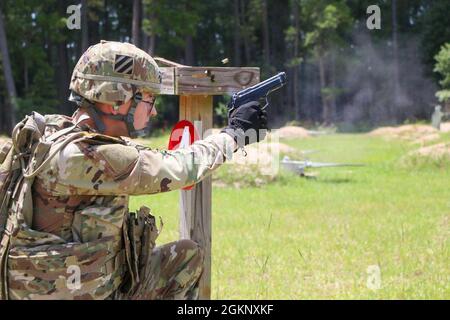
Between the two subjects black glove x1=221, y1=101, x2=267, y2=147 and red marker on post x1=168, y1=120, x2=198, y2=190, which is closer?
black glove x1=221, y1=101, x2=267, y2=147

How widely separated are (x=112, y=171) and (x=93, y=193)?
0.13 metres

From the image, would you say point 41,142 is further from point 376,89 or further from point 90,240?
point 376,89

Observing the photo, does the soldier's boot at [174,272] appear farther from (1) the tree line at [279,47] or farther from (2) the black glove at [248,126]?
(1) the tree line at [279,47]

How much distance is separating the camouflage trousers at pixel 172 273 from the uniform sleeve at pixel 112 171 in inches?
19.7

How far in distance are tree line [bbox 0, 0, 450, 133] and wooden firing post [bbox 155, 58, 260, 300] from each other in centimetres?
2927

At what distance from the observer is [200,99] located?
3871 mm

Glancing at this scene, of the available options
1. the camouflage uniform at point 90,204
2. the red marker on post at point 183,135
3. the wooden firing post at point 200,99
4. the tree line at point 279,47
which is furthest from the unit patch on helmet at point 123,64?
the tree line at point 279,47

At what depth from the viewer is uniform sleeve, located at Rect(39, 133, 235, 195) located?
2854 mm

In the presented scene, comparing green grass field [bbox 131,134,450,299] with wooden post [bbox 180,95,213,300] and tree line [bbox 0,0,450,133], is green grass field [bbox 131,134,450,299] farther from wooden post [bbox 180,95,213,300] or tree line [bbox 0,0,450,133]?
tree line [bbox 0,0,450,133]

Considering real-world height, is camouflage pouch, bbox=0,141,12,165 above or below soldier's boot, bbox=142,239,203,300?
above

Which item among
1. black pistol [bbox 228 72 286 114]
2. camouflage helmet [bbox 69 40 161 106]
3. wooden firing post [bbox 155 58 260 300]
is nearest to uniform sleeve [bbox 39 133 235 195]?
camouflage helmet [bbox 69 40 161 106]

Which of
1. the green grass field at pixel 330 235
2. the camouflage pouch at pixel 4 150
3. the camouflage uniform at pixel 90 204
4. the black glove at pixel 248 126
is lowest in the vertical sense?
the green grass field at pixel 330 235

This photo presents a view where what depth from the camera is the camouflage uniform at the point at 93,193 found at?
2.87 metres

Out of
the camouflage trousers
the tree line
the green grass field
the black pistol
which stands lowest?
the green grass field
